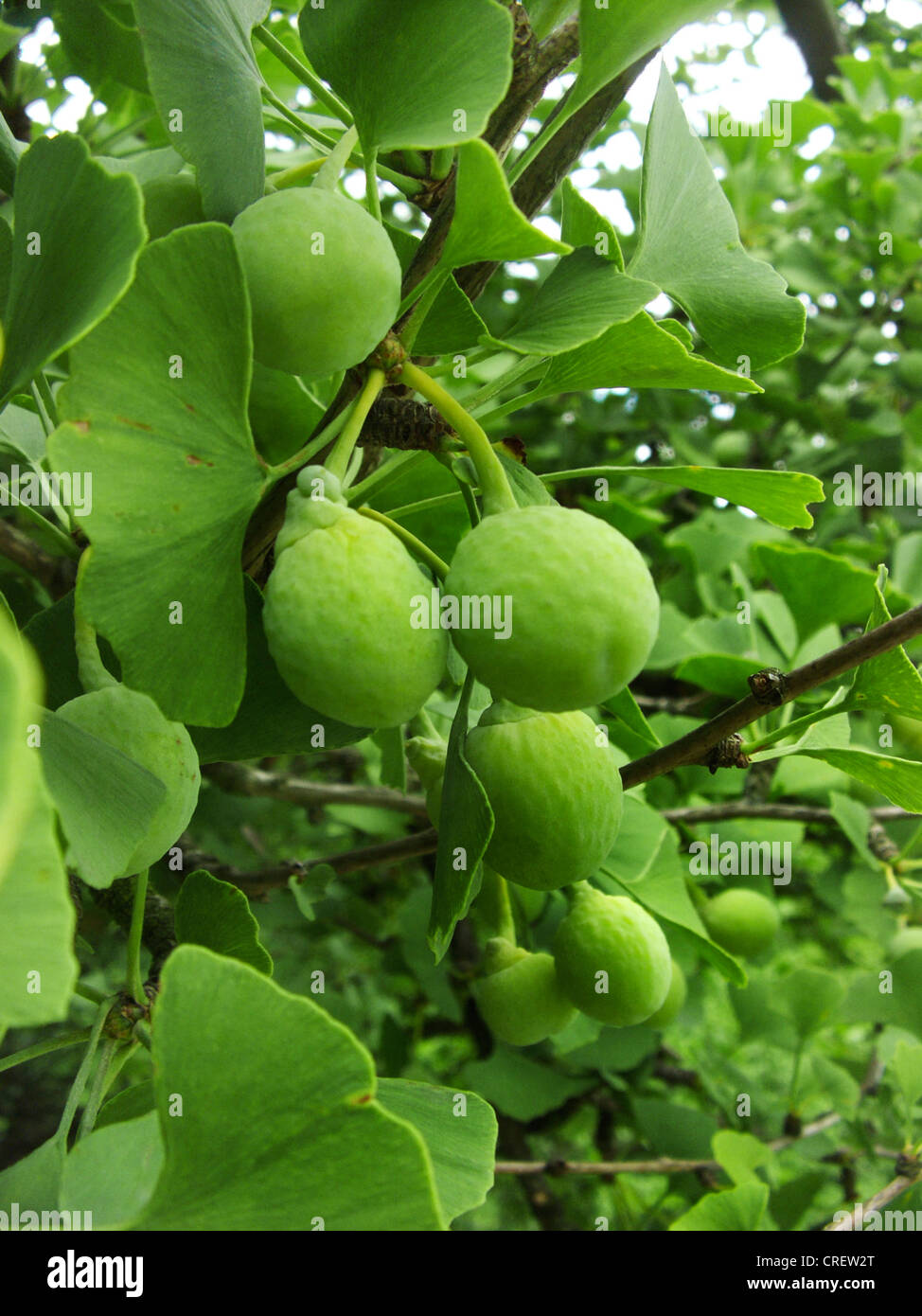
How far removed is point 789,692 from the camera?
0.55 meters

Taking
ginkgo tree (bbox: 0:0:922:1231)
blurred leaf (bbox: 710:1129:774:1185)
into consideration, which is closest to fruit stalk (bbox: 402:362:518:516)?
ginkgo tree (bbox: 0:0:922:1231)

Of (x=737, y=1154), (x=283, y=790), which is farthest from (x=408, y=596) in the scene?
(x=737, y=1154)

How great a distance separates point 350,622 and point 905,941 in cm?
93

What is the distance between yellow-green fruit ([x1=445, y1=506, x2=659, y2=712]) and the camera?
1.19 feet

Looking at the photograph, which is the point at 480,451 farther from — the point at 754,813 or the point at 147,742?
the point at 754,813

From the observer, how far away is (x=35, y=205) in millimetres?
406

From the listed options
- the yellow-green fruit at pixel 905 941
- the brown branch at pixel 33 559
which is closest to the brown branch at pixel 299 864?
the brown branch at pixel 33 559

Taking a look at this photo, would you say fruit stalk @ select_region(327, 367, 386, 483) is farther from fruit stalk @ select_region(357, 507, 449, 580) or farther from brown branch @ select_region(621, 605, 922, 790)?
brown branch @ select_region(621, 605, 922, 790)

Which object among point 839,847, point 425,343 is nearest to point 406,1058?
point 839,847

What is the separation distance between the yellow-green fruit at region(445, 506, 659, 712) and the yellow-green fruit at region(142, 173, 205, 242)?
23cm

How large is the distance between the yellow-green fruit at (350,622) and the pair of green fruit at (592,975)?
27cm

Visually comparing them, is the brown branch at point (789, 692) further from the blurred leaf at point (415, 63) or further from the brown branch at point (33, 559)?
the brown branch at point (33, 559)

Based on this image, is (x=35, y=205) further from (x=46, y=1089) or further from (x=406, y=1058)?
(x=46, y=1089)
